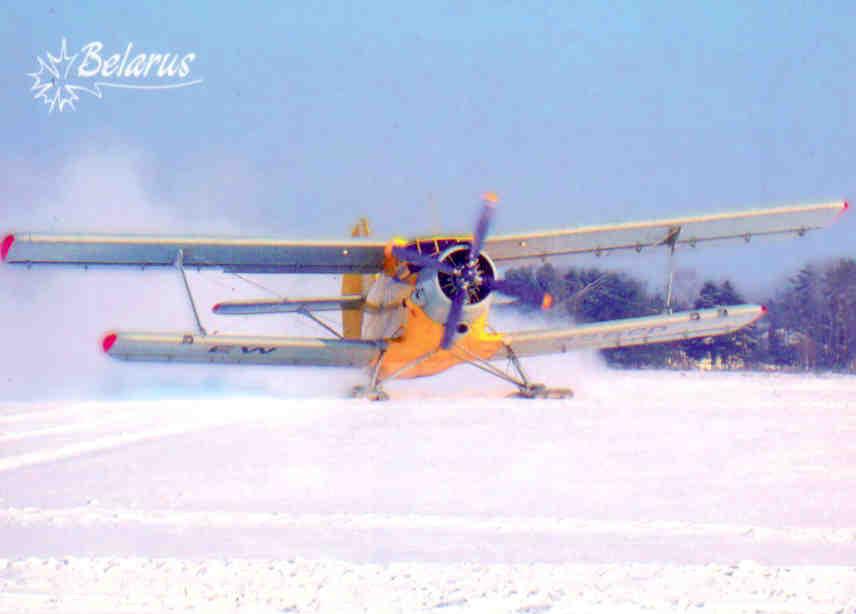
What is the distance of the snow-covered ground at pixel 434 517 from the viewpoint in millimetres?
3736

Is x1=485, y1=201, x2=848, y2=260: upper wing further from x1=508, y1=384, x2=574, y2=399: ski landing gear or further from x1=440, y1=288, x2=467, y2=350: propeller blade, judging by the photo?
x1=508, y1=384, x2=574, y2=399: ski landing gear

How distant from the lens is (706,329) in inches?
715

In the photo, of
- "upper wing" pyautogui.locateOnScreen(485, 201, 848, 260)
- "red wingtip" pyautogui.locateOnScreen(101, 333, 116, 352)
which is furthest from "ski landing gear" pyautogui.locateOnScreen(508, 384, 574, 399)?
"red wingtip" pyautogui.locateOnScreen(101, 333, 116, 352)

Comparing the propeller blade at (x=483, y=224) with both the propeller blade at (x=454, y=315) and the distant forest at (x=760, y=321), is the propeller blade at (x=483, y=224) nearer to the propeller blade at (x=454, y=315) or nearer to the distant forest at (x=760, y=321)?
the propeller blade at (x=454, y=315)

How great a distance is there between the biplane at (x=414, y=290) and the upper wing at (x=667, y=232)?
0.08ft

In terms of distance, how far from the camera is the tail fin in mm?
19312

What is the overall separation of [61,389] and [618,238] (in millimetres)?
14026

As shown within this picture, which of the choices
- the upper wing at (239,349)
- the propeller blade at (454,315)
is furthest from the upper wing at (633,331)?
the upper wing at (239,349)

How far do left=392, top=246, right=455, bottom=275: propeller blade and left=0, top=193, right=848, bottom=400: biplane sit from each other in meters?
0.02

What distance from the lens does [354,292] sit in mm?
20797

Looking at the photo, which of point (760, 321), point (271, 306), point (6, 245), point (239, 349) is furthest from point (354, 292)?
point (760, 321)

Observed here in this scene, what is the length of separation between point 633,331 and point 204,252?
8.37 metres

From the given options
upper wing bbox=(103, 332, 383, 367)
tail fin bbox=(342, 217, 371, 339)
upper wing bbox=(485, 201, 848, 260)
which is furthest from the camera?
tail fin bbox=(342, 217, 371, 339)

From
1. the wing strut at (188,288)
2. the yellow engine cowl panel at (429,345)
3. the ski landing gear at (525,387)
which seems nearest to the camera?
the wing strut at (188,288)
